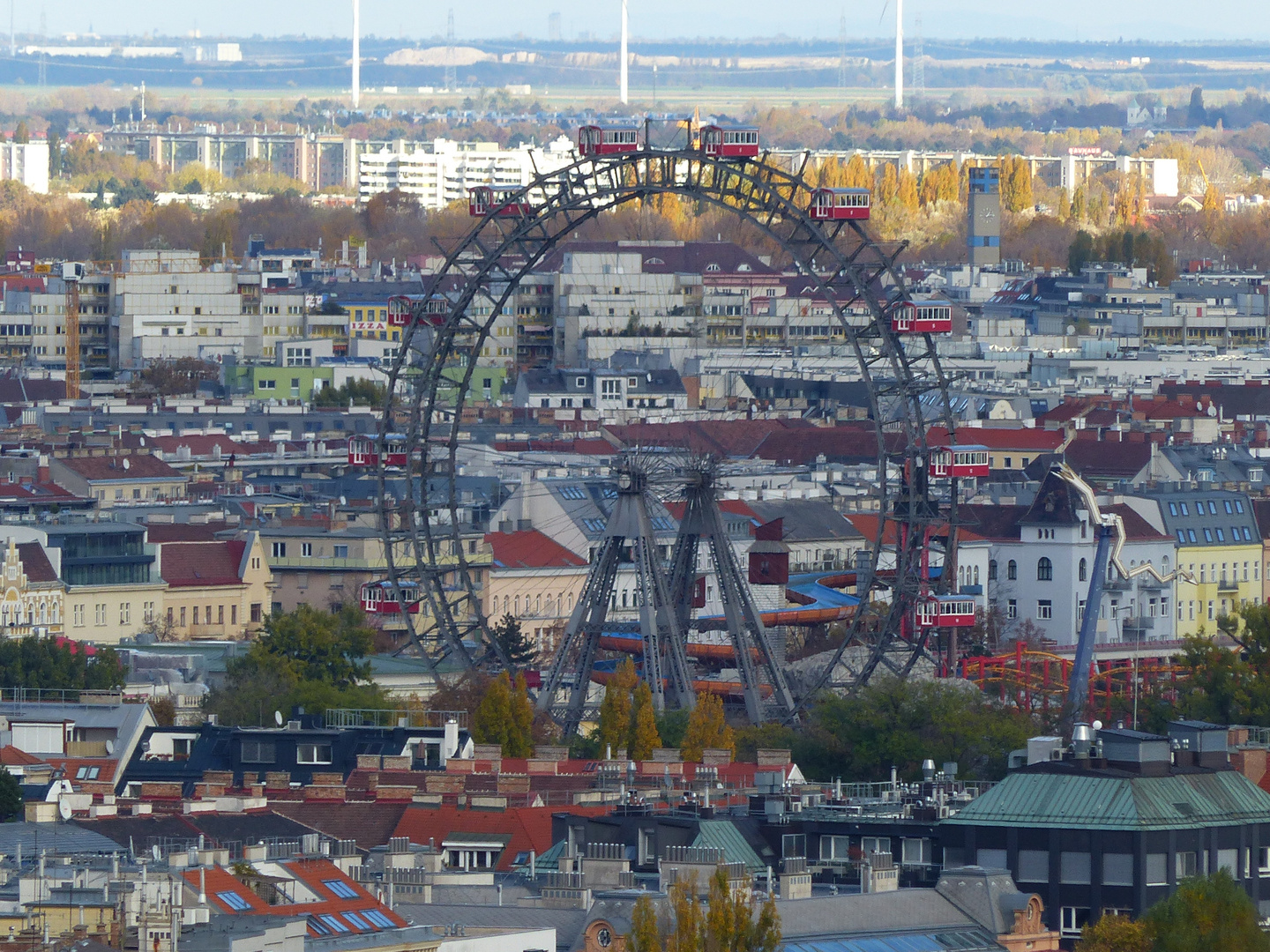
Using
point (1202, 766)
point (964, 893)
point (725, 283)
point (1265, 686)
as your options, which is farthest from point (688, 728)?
point (725, 283)

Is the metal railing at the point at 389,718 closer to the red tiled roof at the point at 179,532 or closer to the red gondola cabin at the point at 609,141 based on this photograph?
the red gondola cabin at the point at 609,141

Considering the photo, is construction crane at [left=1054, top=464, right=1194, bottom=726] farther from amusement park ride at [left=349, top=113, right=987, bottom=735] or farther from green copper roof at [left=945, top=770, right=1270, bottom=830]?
green copper roof at [left=945, top=770, right=1270, bottom=830]

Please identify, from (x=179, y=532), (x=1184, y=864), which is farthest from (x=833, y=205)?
(x=1184, y=864)

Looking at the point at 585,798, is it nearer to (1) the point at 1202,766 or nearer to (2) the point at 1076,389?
(1) the point at 1202,766

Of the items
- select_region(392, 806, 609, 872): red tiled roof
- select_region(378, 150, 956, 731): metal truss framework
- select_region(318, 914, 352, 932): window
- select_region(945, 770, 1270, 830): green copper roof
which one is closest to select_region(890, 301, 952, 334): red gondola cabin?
select_region(378, 150, 956, 731): metal truss framework

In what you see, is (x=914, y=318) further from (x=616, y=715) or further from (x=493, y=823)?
(x=493, y=823)
